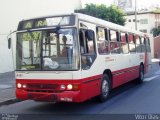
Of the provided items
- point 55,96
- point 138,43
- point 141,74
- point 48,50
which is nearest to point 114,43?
point 48,50

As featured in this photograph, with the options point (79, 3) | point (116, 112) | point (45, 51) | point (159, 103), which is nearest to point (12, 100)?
point (45, 51)

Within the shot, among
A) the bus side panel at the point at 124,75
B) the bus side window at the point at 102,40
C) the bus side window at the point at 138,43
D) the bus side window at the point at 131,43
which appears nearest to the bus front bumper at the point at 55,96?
the bus side window at the point at 102,40

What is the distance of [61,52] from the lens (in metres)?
9.91

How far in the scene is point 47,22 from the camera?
1034 centimetres

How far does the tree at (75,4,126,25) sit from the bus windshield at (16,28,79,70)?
95.8 feet

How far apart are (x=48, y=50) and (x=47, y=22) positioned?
0.82 m

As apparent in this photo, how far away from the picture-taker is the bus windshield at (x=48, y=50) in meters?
9.83

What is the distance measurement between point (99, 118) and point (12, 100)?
4.18 metres

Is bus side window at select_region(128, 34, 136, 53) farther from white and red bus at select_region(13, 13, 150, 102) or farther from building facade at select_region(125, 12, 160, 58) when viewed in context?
building facade at select_region(125, 12, 160, 58)

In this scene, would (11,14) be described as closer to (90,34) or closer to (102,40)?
(102,40)

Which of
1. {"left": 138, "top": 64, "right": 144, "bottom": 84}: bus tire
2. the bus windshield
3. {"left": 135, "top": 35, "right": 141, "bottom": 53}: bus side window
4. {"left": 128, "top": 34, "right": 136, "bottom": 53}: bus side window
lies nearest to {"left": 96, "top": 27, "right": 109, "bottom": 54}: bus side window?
the bus windshield

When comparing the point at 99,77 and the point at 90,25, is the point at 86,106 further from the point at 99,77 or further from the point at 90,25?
the point at 90,25

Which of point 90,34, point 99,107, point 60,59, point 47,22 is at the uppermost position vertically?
point 47,22

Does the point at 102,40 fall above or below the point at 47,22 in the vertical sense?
below
